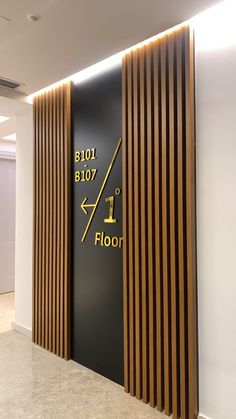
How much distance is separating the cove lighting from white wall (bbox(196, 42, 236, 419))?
7cm

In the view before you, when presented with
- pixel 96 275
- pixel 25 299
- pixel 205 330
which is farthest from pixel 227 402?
pixel 25 299

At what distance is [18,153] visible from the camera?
4.38m

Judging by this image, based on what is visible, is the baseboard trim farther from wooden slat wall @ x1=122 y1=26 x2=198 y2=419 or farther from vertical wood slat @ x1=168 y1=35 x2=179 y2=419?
vertical wood slat @ x1=168 y1=35 x2=179 y2=419

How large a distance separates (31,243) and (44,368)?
1.55 meters

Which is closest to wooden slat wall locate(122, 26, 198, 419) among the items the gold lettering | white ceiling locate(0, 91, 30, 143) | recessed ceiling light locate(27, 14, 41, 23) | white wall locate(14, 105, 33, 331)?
the gold lettering

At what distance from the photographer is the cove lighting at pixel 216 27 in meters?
2.23

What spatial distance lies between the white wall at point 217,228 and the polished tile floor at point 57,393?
0.61m

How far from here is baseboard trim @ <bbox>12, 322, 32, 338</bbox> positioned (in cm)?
413

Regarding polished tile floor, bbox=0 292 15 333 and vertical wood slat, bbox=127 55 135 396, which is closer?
vertical wood slat, bbox=127 55 135 396

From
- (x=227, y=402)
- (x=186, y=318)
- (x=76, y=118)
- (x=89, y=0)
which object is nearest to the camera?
(x=89, y=0)

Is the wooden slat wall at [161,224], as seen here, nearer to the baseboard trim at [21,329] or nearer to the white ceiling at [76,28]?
the white ceiling at [76,28]

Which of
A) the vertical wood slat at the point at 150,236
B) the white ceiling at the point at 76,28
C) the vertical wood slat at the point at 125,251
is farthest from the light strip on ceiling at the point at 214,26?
the vertical wood slat at the point at 125,251

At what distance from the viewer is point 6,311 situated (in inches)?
205

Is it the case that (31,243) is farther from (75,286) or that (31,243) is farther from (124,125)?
(124,125)
